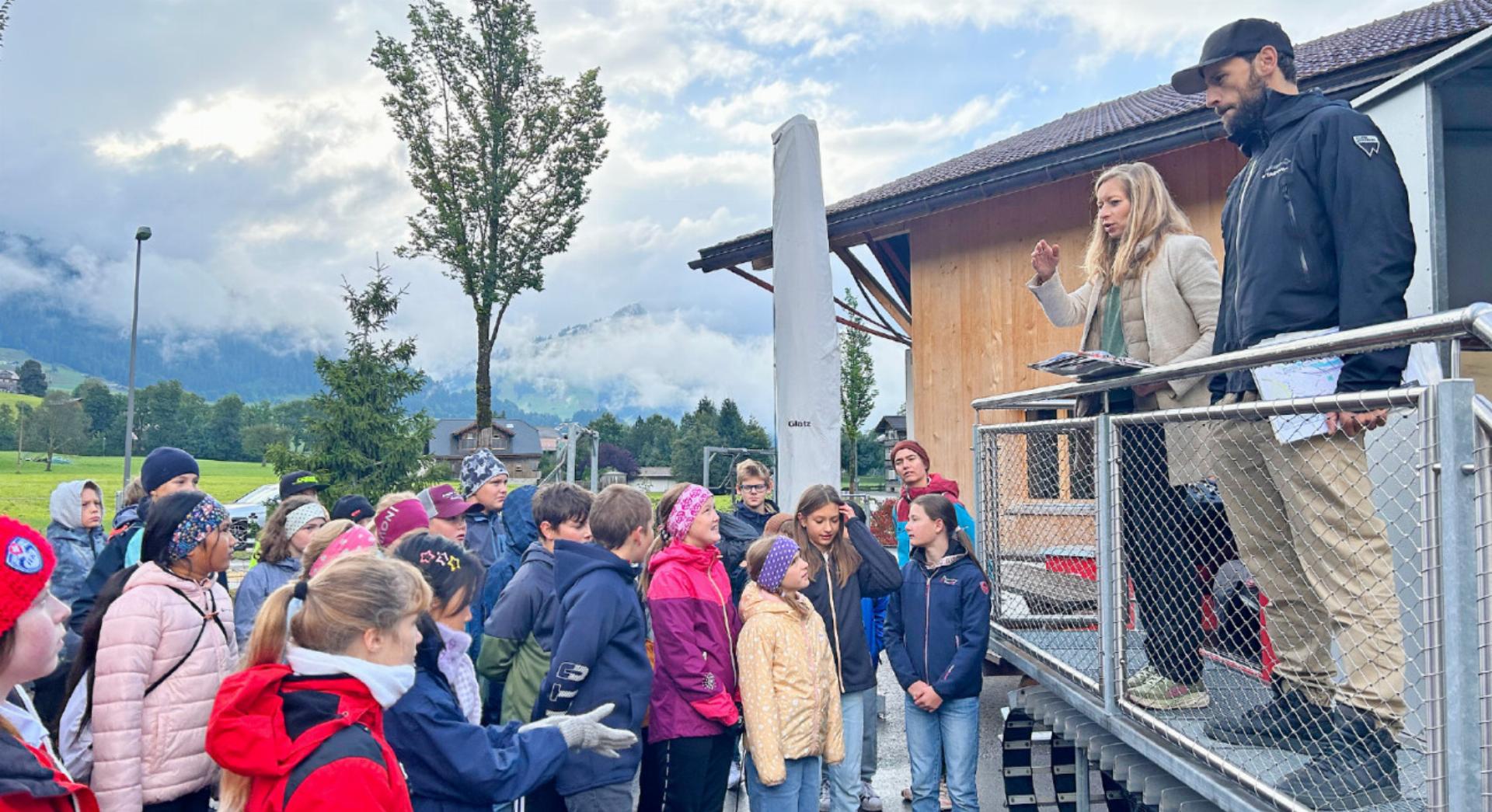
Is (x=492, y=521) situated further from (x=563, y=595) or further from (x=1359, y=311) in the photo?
(x=1359, y=311)

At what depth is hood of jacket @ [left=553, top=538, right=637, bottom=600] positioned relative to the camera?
4.00 metres

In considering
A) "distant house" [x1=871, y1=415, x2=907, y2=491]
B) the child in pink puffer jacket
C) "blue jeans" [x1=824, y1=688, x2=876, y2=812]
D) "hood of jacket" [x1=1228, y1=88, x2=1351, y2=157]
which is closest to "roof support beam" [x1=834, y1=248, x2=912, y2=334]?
"blue jeans" [x1=824, y1=688, x2=876, y2=812]

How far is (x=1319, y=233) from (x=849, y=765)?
3.39 meters

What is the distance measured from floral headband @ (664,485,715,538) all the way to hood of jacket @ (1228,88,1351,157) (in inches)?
104

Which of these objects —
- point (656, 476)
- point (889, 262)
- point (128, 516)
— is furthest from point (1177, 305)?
point (656, 476)

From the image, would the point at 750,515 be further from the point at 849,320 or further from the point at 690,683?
the point at 849,320

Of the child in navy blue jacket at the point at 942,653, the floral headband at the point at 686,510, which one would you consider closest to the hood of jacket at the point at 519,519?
the floral headband at the point at 686,510

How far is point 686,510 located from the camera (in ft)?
14.9

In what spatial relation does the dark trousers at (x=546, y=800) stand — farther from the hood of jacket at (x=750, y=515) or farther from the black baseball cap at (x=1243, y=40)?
the black baseball cap at (x=1243, y=40)

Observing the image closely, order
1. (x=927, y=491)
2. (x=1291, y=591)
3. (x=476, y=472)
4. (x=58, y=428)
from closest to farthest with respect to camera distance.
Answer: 1. (x=1291, y=591)
2. (x=927, y=491)
3. (x=476, y=472)
4. (x=58, y=428)

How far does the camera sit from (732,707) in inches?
167

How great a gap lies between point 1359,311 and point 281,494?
6.71 meters

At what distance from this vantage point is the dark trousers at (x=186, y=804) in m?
3.12

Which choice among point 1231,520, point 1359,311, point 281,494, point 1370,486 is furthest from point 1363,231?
point 281,494
